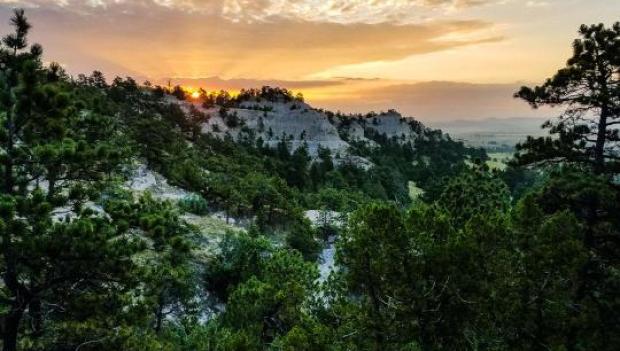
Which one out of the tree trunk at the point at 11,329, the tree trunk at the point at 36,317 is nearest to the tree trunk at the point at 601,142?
the tree trunk at the point at 36,317

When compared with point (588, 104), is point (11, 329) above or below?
below

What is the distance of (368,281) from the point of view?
51.9 feet

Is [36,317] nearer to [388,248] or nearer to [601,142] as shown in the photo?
[388,248]

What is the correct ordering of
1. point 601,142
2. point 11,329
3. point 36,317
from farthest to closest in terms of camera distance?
point 601,142 < point 36,317 < point 11,329

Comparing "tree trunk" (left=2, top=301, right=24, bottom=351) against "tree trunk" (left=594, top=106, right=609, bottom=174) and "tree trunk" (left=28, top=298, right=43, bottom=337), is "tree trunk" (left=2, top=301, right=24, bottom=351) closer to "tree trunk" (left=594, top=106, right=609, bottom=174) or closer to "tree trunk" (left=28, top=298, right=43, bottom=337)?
"tree trunk" (left=28, top=298, right=43, bottom=337)

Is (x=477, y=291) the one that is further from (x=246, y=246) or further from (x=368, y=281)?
(x=246, y=246)

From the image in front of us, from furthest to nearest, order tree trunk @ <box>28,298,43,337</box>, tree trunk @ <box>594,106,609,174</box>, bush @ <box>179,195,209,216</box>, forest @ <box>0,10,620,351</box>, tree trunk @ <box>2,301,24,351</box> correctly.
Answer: bush @ <box>179,195,209,216</box>, tree trunk @ <box>594,106,609,174</box>, tree trunk @ <box>28,298,43,337</box>, tree trunk @ <box>2,301,24,351</box>, forest @ <box>0,10,620,351</box>

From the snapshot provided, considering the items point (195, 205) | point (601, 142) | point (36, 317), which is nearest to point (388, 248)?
point (601, 142)

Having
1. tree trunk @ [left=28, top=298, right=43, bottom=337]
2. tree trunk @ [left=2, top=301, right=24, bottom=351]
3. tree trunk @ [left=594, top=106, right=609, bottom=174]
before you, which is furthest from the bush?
tree trunk @ [left=594, top=106, right=609, bottom=174]

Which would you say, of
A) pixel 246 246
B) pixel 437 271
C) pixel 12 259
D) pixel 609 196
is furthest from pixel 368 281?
pixel 246 246

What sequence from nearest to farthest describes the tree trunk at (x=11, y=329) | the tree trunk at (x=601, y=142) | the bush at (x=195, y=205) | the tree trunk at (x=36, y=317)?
the tree trunk at (x=11, y=329)
the tree trunk at (x=36, y=317)
the tree trunk at (x=601, y=142)
the bush at (x=195, y=205)

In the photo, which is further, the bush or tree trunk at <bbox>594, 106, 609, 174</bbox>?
the bush

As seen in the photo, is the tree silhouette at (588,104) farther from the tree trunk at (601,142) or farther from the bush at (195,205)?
the bush at (195,205)

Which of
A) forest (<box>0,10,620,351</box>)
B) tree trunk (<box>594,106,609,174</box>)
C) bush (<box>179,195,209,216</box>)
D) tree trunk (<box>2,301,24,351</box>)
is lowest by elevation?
bush (<box>179,195,209,216</box>)
